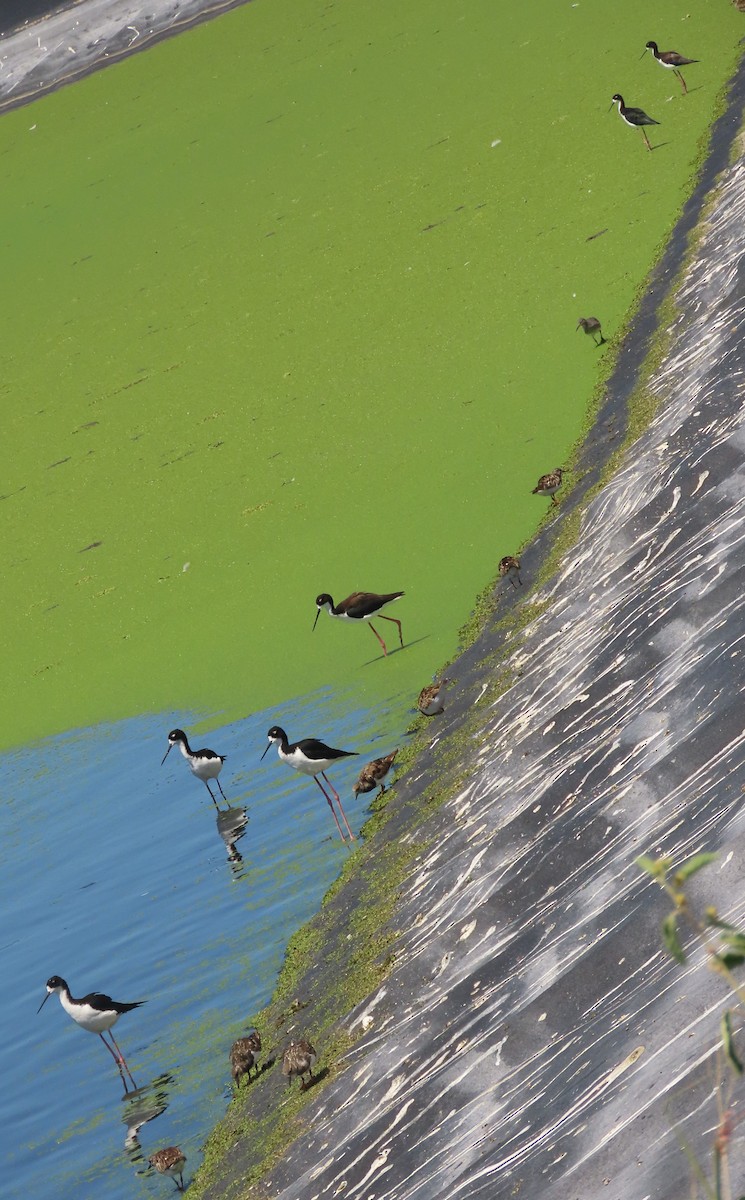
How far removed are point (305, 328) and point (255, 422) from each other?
2.72 feet

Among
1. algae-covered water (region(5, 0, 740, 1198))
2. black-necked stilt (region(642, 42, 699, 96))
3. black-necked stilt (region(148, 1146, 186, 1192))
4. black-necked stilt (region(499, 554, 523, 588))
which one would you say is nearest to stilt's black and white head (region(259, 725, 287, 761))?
algae-covered water (region(5, 0, 740, 1198))

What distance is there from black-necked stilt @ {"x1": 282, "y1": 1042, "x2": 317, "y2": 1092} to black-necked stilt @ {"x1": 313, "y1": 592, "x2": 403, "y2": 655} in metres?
2.48

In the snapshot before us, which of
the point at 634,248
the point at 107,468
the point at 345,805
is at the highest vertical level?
the point at 107,468

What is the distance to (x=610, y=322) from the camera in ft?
24.0

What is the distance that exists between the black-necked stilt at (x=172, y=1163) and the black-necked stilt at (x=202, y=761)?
1942 mm

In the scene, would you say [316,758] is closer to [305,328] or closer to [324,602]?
[324,602]

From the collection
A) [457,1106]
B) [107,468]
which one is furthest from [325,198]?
[457,1106]

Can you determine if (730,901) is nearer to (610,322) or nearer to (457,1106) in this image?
(457,1106)

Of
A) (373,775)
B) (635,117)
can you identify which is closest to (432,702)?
(373,775)

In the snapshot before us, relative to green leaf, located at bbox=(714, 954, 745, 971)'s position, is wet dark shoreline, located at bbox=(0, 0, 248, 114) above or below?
above

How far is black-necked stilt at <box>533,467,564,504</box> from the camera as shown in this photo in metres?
6.25

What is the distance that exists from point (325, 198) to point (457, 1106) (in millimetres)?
7582

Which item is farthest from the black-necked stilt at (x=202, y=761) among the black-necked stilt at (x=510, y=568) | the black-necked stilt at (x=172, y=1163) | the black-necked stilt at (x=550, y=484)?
the black-necked stilt at (x=172, y=1163)

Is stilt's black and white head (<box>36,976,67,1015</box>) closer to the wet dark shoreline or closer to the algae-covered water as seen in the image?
the algae-covered water
